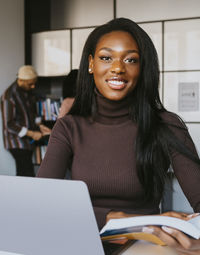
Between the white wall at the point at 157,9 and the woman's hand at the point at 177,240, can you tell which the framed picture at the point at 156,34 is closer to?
the white wall at the point at 157,9

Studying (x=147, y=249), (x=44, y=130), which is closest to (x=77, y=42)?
(x=44, y=130)

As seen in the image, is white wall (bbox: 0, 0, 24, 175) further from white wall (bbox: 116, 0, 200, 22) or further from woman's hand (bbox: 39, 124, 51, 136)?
white wall (bbox: 116, 0, 200, 22)

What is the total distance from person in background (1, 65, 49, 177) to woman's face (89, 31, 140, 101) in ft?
10.0

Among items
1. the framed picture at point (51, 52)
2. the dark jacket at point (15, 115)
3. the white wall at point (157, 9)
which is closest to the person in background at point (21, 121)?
the dark jacket at point (15, 115)

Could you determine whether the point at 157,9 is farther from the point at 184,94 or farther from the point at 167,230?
the point at 167,230

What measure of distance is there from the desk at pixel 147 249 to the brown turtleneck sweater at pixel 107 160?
0.83ft

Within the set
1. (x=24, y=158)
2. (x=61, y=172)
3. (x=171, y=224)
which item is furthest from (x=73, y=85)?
(x=171, y=224)

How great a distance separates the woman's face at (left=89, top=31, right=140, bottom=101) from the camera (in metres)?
1.19

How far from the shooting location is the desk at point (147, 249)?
758 mm

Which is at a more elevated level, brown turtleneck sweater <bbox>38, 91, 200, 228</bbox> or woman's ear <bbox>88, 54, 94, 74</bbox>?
woman's ear <bbox>88, 54, 94, 74</bbox>

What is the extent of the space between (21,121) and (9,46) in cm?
102

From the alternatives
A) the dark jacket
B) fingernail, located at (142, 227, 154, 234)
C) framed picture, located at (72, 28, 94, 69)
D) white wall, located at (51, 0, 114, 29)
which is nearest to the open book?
fingernail, located at (142, 227, 154, 234)

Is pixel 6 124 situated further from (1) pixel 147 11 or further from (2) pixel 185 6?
(2) pixel 185 6

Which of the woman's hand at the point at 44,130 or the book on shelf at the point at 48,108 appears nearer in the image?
the woman's hand at the point at 44,130
